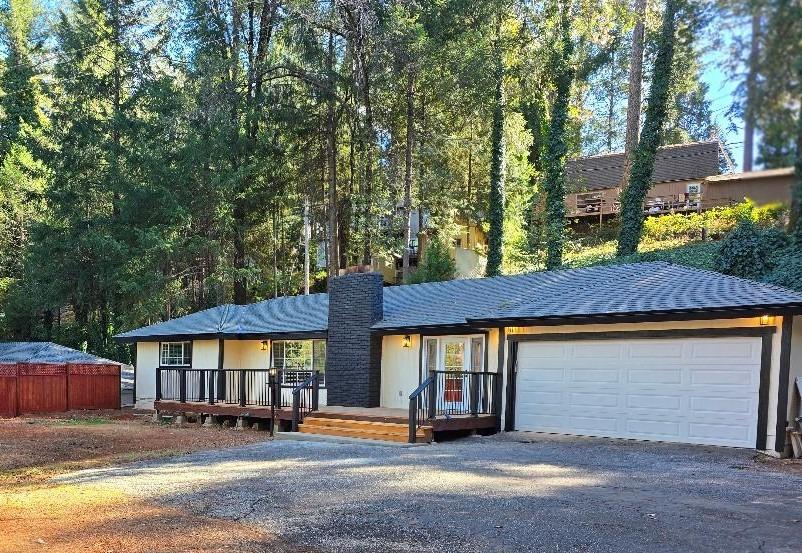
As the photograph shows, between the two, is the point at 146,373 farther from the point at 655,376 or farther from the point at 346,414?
the point at 655,376

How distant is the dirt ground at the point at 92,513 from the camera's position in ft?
18.6

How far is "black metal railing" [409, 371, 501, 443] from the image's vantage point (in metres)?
12.5

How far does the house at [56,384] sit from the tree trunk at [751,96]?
23095mm

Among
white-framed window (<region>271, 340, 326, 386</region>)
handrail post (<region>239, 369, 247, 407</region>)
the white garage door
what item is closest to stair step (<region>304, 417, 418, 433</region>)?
white-framed window (<region>271, 340, 326, 386</region>)

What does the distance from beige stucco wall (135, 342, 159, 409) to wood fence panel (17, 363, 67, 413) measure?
228cm

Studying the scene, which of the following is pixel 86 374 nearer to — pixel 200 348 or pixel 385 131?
pixel 200 348

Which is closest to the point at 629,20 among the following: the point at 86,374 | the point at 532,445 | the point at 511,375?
the point at 511,375

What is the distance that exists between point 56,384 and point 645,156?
20.6 metres

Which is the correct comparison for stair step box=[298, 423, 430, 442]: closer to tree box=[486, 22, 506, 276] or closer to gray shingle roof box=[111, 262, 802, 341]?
gray shingle roof box=[111, 262, 802, 341]

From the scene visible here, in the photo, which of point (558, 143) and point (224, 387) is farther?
point (558, 143)

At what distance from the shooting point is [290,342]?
61.7 ft

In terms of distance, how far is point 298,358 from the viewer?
18500mm

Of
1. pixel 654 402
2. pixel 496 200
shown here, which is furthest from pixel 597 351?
pixel 496 200

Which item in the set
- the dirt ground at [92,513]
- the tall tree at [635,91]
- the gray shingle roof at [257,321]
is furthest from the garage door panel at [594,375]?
the tall tree at [635,91]
